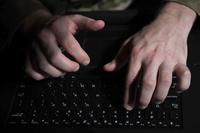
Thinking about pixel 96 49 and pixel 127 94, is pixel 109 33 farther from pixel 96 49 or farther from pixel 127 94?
pixel 127 94

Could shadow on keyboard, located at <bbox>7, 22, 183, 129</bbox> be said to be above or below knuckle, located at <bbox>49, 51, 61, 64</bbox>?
below

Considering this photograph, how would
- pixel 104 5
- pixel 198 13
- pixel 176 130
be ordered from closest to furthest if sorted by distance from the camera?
pixel 176 130 → pixel 198 13 → pixel 104 5

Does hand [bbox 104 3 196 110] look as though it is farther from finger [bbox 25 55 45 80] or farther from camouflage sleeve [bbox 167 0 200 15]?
finger [bbox 25 55 45 80]

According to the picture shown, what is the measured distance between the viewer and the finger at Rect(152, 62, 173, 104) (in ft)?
2.12

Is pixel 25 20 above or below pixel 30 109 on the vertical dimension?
above

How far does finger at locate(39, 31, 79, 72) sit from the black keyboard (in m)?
0.07

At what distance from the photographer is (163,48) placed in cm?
70

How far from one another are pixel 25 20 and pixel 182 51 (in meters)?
0.35

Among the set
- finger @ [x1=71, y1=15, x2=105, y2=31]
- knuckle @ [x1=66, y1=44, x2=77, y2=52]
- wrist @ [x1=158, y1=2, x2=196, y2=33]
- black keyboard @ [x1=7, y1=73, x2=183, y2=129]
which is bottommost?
black keyboard @ [x1=7, y1=73, x2=183, y2=129]

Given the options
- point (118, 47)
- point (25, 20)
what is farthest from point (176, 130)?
point (25, 20)

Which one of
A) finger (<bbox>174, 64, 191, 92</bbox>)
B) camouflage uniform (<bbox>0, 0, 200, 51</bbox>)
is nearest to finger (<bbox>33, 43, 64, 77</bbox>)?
camouflage uniform (<bbox>0, 0, 200, 51</bbox>)

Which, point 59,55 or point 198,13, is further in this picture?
point 198,13

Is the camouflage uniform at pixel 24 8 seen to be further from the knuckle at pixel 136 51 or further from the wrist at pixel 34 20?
the knuckle at pixel 136 51

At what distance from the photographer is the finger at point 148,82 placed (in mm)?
647
